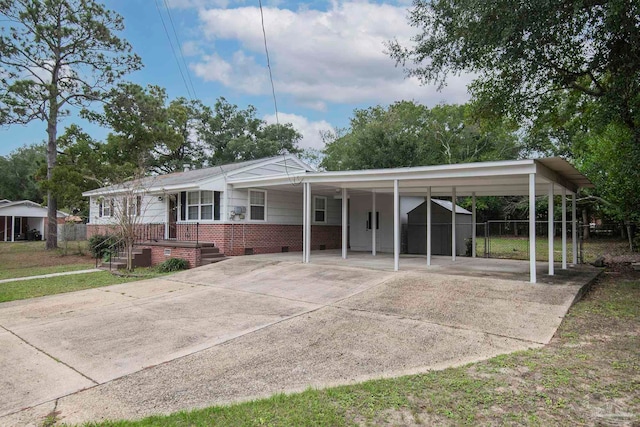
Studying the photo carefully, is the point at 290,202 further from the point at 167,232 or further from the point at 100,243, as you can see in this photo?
the point at 100,243

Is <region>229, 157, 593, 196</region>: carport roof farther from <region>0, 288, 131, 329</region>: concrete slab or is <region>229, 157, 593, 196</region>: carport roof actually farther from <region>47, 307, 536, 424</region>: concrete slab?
<region>0, 288, 131, 329</region>: concrete slab

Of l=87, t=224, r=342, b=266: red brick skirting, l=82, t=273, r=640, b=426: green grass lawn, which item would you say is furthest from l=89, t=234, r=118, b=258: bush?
l=82, t=273, r=640, b=426: green grass lawn

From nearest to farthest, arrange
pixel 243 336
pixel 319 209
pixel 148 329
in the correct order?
pixel 243 336
pixel 148 329
pixel 319 209

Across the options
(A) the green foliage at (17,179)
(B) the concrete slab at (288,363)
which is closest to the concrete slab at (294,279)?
(B) the concrete slab at (288,363)

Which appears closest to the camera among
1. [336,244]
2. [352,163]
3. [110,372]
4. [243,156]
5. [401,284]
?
[110,372]

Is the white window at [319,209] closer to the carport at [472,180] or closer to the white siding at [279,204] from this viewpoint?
the white siding at [279,204]

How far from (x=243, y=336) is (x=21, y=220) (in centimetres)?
3459

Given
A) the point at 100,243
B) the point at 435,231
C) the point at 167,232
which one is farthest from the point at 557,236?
the point at 100,243

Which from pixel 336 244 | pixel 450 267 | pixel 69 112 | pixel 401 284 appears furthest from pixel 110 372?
pixel 69 112

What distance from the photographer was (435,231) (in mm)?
16109

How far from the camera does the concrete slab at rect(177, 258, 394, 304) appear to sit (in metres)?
8.81

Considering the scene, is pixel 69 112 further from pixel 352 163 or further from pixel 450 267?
pixel 450 267

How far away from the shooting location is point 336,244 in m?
18.8

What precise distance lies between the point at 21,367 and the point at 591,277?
38.1 ft
